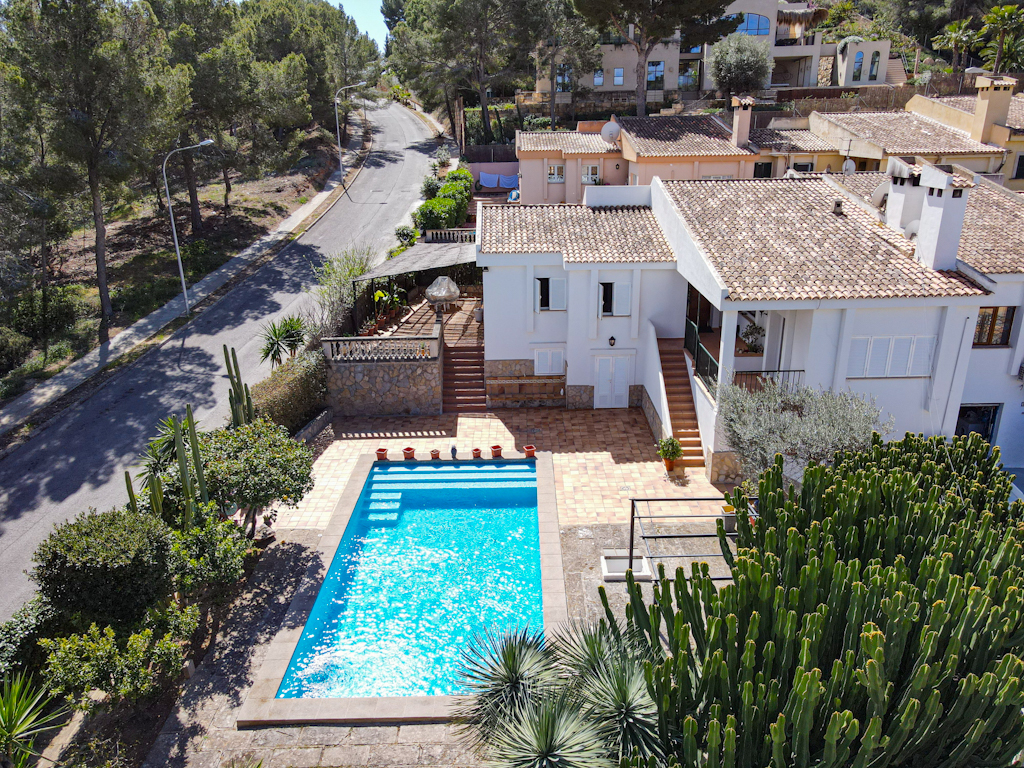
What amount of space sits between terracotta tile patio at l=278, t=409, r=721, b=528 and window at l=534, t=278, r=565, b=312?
3952mm

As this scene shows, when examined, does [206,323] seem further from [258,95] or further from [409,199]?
[409,199]

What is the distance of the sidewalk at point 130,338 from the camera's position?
27.2 meters

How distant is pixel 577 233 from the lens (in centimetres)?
2586

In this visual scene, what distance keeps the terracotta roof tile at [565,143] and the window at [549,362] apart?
2031 cm

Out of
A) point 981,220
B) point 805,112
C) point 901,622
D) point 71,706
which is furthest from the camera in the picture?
point 805,112

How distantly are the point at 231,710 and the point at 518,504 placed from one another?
9.82m

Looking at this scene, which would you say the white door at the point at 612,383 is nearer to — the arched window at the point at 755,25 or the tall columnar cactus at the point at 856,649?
the tall columnar cactus at the point at 856,649

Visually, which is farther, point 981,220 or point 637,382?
point 637,382

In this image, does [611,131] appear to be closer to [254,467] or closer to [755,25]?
[254,467]

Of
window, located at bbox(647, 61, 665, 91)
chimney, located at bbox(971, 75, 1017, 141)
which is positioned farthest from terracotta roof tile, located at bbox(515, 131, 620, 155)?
window, located at bbox(647, 61, 665, 91)

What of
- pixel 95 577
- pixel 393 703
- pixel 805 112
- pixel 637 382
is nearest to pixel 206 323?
pixel 637 382

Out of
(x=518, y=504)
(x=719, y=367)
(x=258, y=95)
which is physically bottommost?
(x=518, y=504)

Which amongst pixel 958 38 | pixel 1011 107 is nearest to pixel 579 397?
pixel 1011 107

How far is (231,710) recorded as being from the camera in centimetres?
1364
